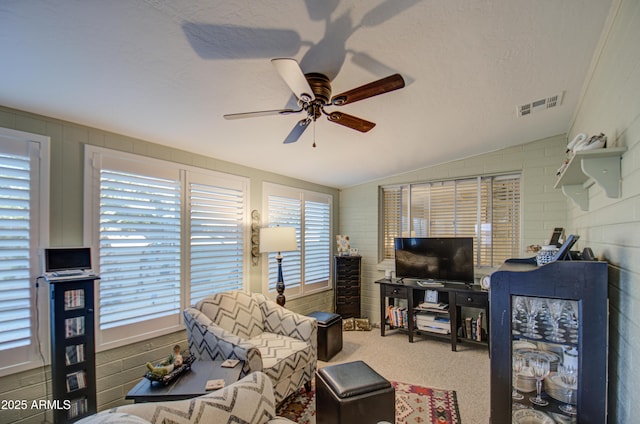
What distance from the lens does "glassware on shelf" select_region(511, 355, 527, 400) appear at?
1.60m

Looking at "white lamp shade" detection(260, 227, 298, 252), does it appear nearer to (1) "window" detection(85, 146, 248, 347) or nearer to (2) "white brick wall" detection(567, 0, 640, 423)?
(1) "window" detection(85, 146, 248, 347)

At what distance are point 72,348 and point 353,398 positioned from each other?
193 cm

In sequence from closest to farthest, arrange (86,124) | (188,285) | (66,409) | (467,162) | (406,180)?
(66,409) → (86,124) → (188,285) → (467,162) → (406,180)

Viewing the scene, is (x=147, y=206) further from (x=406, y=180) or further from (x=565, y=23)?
(x=406, y=180)

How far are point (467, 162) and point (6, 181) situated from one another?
4773 millimetres

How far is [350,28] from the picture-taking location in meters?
1.47

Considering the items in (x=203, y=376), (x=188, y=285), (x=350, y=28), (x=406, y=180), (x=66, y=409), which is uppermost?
(x=350, y=28)

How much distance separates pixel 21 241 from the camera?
2025mm

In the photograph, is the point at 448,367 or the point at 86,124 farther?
the point at 448,367

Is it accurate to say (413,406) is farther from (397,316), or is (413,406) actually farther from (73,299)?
(73,299)

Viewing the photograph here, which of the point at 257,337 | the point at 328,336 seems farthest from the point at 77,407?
the point at 328,336

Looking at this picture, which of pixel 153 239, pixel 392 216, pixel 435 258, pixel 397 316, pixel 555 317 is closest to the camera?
pixel 555 317

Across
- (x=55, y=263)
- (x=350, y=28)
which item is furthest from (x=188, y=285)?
(x=350, y=28)

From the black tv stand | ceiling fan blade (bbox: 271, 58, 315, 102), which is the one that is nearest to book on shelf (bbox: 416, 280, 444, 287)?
the black tv stand
